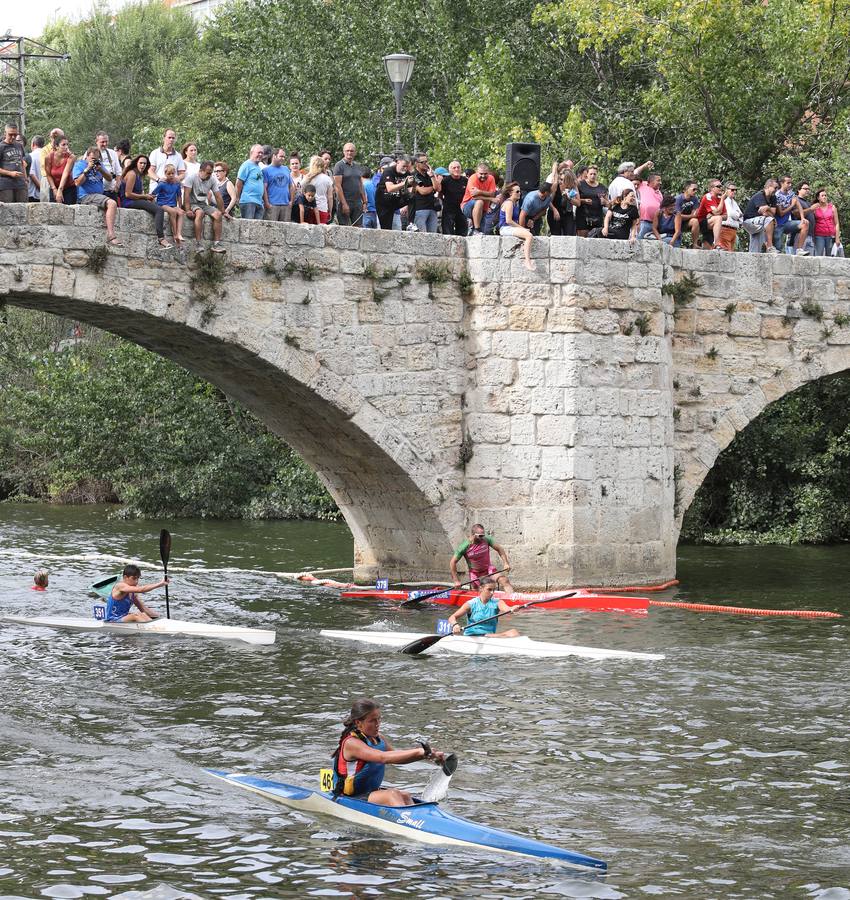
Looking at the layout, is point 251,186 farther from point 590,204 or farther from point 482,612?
point 482,612

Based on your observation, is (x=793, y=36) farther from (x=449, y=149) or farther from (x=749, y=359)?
(x=749, y=359)

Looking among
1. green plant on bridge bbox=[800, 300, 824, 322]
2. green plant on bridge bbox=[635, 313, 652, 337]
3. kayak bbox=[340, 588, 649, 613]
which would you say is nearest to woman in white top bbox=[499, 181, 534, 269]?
green plant on bridge bbox=[635, 313, 652, 337]

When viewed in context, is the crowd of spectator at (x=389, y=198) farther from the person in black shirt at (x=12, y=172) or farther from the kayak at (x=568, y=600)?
the kayak at (x=568, y=600)

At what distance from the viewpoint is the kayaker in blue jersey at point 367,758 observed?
9.82m

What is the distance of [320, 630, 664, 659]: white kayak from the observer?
1477 centimetres

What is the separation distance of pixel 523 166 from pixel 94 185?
5.11 meters

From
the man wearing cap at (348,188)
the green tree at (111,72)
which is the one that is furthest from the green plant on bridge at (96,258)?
the green tree at (111,72)

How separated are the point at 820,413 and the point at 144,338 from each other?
12871 mm

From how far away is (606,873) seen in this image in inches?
345

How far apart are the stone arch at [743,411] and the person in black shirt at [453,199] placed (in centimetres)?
383

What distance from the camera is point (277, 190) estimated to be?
17375 mm

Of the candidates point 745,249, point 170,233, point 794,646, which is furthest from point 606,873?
point 745,249

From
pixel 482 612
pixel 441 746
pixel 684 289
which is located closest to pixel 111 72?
pixel 684 289

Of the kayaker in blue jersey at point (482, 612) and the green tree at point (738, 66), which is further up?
the green tree at point (738, 66)
